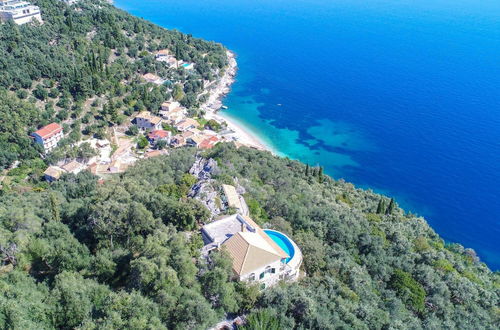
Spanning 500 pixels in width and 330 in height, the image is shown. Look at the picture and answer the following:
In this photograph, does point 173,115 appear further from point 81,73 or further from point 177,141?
point 81,73

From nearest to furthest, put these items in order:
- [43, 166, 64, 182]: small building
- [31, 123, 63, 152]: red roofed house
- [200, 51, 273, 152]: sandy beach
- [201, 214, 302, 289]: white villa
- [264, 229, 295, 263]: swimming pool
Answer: [201, 214, 302, 289]: white villa
[264, 229, 295, 263]: swimming pool
[43, 166, 64, 182]: small building
[31, 123, 63, 152]: red roofed house
[200, 51, 273, 152]: sandy beach

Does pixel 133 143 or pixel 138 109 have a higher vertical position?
pixel 138 109

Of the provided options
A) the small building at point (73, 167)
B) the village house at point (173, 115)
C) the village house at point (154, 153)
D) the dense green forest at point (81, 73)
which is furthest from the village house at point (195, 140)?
the small building at point (73, 167)

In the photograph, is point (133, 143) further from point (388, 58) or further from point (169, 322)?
point (388, 58)

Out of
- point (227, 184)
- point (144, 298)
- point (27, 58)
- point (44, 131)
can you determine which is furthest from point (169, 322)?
point (27, 58)

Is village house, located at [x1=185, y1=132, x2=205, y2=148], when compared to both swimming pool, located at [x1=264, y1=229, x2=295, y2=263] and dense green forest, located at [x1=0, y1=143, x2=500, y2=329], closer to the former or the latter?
dense green forest, located at [x1=0, y1=143, x2=500, y2=329]

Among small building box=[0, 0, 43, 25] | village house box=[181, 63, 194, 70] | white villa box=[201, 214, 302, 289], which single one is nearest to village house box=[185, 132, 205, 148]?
village house box=[181, 63, 194, 70]
